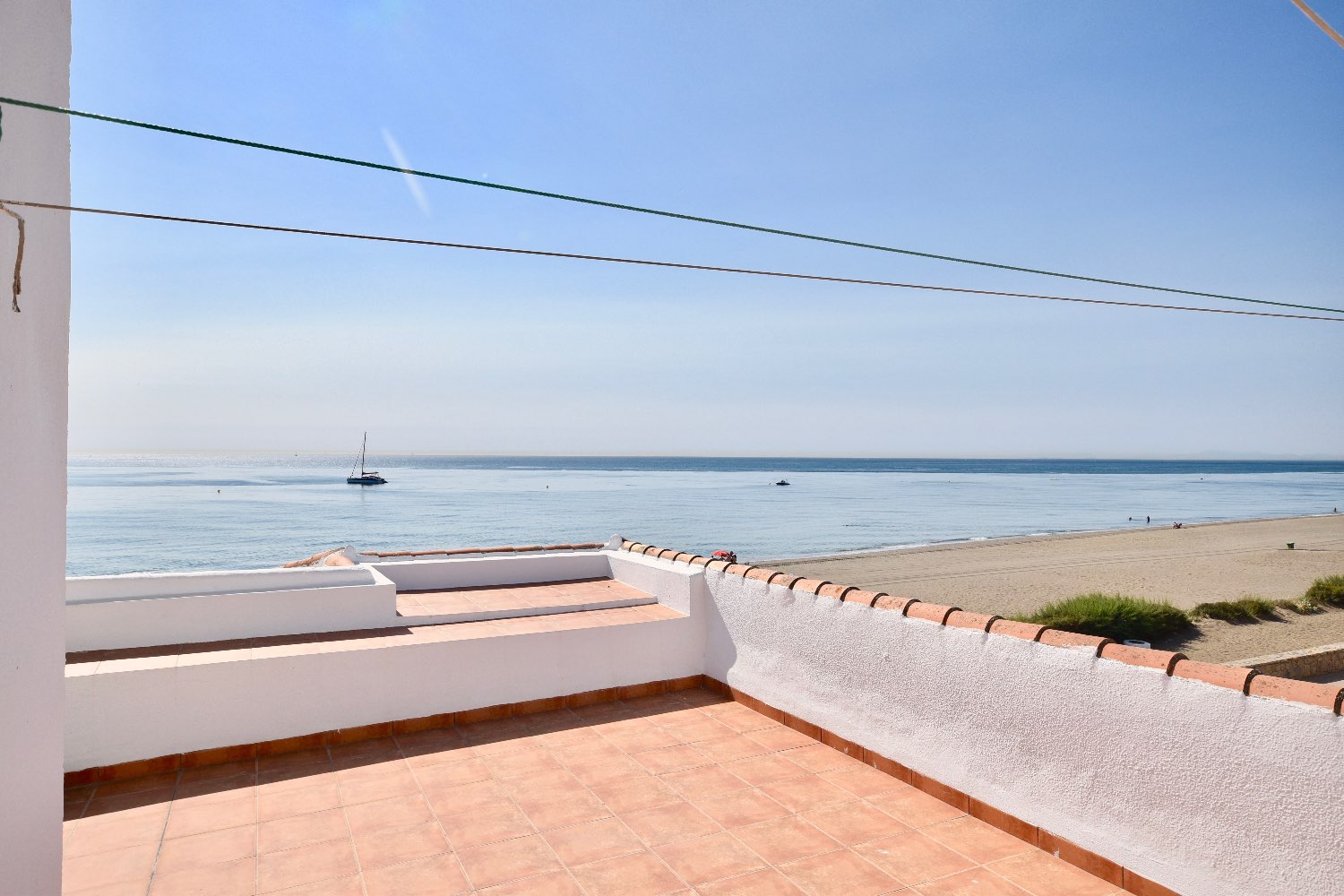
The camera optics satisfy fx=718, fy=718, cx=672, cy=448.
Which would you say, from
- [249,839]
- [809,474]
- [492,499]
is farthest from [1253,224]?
[809,474]

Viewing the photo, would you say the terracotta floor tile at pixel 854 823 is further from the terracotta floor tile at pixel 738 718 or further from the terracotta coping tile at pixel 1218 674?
the terracotta coping tile at pixel 1218 674

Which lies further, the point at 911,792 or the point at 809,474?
the point at 809,474

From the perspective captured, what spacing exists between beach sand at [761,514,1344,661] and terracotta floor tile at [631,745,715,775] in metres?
12.6

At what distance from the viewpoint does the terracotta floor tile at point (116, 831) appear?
3.61 meters

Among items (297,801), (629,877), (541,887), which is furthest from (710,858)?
(297,801)

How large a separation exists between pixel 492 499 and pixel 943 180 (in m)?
57.0

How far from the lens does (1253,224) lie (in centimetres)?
1327

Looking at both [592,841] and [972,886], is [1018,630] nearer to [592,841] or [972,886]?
[972,886]

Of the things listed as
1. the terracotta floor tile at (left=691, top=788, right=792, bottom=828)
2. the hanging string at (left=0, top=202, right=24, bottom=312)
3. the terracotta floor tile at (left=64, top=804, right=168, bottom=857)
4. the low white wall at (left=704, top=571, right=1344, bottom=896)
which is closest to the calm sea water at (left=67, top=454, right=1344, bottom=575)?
the low white wall at (left=704, top=571, right=1344, bottom=896)

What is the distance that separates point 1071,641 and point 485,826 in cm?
321

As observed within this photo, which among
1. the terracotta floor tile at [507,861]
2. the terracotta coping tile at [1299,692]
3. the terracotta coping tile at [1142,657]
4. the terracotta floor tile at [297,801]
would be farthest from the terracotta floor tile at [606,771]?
the terracotta coping tile at [1299,692]

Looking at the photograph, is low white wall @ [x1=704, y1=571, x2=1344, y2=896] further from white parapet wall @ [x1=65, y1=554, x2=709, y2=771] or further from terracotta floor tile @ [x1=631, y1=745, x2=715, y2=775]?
white parapet wall @ [x1=65, y1=554, x2=709, y2=771]

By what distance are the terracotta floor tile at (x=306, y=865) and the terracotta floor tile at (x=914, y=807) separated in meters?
2.84

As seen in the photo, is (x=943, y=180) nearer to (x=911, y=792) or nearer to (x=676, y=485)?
(x=911, y=792)
